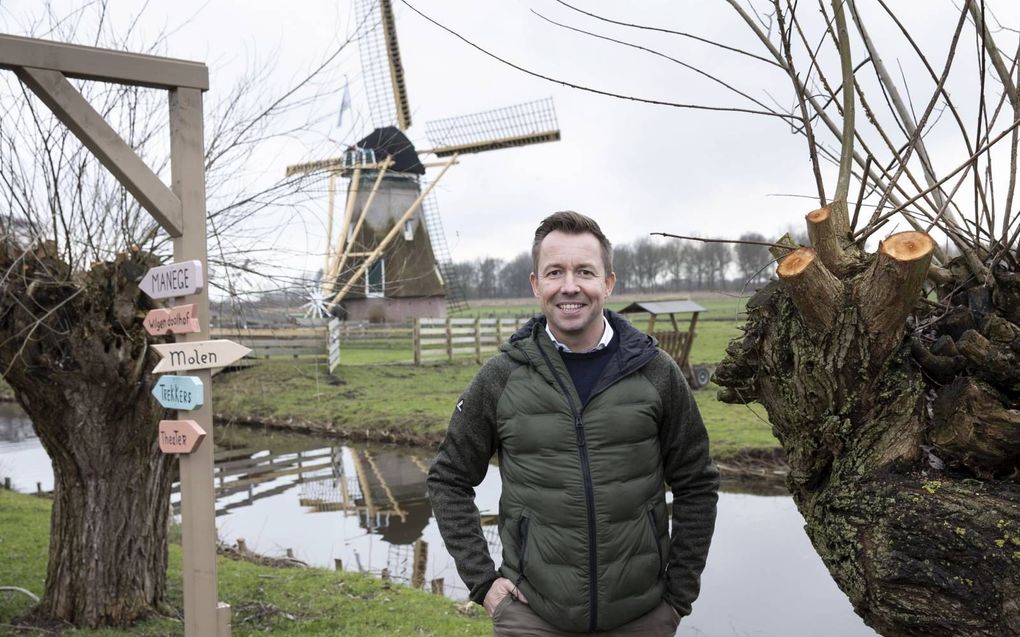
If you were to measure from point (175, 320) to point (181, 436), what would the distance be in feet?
1.63

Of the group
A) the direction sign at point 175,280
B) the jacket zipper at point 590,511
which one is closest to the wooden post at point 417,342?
the direction sign at point 175,280

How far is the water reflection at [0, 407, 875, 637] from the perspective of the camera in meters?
6.19

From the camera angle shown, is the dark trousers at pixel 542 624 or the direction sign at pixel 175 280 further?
the direction sign at pixel 175 280

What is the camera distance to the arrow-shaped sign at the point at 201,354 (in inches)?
141

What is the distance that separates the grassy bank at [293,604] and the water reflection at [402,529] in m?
0.74

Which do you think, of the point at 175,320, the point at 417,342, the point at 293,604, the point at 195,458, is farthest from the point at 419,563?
the point at 417,342

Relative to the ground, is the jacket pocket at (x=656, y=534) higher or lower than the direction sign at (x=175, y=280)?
lower

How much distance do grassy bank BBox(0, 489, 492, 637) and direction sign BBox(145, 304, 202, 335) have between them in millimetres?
2051

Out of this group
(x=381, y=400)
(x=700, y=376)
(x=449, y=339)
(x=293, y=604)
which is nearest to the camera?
(x=293, y=604)

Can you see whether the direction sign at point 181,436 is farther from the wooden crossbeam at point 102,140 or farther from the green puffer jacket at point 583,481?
the green puffer jacket at point 583,481

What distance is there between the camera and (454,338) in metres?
24.1

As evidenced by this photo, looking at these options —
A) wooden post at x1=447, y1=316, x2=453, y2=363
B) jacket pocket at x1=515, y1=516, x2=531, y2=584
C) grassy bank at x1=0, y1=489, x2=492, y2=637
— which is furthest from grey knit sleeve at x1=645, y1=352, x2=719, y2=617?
wooden post at x1=447, y1=316, x2=453, y2=363

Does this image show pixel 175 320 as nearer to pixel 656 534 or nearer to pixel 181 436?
pixel 181 436

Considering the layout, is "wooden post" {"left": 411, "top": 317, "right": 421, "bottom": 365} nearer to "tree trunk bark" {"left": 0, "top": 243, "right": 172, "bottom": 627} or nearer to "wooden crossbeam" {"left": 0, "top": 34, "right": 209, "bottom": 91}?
"tree trunk bark" {"left": 0, "top": 243, "right": 172, "bottom": 627}
